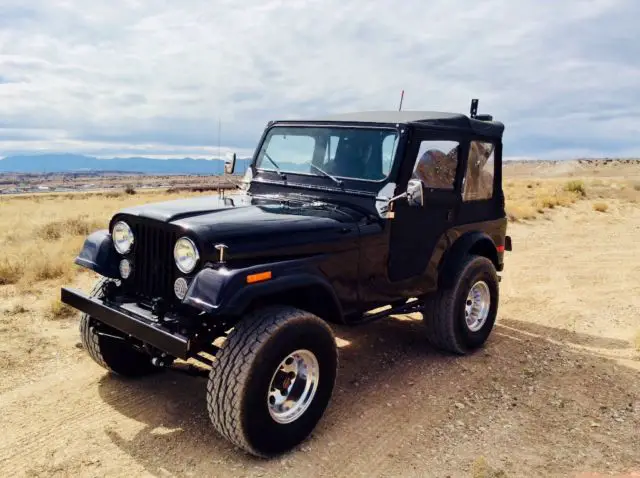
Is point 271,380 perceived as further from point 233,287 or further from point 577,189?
point 577,189

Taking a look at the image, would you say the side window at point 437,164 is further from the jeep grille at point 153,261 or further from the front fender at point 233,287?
the jeep grille at point 153,261

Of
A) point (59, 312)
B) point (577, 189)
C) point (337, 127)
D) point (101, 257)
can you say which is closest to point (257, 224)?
point (101, 257)

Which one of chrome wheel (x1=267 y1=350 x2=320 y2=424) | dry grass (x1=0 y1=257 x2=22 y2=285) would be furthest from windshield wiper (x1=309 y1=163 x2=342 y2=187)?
dry grass (x1=0 y1=257 x2=22 y2=285)

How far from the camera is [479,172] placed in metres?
5.75

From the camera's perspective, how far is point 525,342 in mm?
6195

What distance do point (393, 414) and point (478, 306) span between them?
1968 millimetres

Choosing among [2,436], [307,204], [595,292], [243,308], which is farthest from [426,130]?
[595,292]

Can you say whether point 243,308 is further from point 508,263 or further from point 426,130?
point 508,263

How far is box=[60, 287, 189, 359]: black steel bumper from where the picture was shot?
A: 345cm

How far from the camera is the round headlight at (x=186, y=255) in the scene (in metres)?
3.63

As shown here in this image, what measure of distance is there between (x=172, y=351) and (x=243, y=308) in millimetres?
521

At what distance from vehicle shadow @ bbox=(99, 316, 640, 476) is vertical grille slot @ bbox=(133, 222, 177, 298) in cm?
103

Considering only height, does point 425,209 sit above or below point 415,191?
below

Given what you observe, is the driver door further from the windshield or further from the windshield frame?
the windshield
